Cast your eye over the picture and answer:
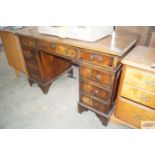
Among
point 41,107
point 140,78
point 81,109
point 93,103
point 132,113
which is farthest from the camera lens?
point 41,107

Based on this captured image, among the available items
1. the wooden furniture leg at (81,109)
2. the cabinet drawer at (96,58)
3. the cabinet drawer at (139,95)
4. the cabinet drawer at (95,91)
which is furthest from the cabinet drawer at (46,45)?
the cabinet drawer at (139,95)

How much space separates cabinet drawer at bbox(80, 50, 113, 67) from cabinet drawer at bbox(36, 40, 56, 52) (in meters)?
0.38

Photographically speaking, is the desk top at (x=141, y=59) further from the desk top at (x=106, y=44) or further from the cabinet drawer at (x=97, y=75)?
the cabinet drawer at (x=97, y=75)

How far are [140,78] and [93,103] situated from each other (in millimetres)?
590

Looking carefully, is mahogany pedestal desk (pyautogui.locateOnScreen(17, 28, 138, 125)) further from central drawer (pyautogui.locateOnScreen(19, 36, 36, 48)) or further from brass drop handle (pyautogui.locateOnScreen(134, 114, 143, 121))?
brass drop handle (pyautogui.locateOnScreen(134, 114, 143, 121))

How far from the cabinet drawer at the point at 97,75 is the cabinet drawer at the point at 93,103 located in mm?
281

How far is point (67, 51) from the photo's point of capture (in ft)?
4.58

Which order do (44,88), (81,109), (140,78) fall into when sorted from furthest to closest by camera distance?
(44,88)
(81,109)
(140,78)

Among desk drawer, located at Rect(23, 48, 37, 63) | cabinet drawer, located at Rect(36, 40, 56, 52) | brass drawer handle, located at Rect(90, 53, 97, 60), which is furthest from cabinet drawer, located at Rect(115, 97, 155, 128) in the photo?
desk drawer, located at Rect(23, 48, 37, 63)

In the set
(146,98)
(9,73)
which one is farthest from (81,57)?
(9,73)

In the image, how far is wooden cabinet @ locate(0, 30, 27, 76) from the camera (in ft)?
6.51

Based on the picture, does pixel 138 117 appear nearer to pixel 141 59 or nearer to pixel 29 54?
pixel 141 59

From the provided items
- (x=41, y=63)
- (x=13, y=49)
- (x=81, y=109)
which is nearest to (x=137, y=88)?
(x=81, y=109)
